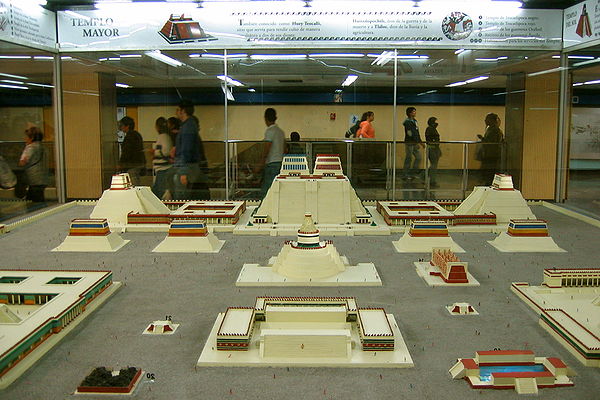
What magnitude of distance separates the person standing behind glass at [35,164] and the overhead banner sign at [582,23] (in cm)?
1076

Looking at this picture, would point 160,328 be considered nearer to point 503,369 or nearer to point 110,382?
point 110,382

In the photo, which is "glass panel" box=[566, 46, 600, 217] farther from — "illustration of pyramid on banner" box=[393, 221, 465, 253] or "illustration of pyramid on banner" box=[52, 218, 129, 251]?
"illustration of pyramid on banner" box=[52, 218, 129, 251]

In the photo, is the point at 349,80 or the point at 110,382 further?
the point at 349,80

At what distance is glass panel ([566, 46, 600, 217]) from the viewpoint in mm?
11828

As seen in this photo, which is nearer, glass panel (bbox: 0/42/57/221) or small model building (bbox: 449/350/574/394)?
small model building (bbox: 449/350/574/394)

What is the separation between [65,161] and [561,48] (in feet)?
34.8

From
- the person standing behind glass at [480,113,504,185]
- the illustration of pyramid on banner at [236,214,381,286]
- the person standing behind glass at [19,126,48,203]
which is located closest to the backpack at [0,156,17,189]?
the person standing behind glass at [19,126,48,203]

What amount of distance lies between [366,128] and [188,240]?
5.54 metres

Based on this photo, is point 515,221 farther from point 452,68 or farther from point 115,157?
point 115,157

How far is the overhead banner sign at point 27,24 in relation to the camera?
10.8 meters

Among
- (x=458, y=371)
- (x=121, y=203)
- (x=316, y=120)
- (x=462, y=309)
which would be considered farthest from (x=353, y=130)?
(x=458, y=371)

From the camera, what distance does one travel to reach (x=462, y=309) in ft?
20.7

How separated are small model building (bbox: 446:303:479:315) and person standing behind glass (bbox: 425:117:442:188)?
7097 mm

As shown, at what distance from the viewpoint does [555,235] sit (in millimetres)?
A: 9984
